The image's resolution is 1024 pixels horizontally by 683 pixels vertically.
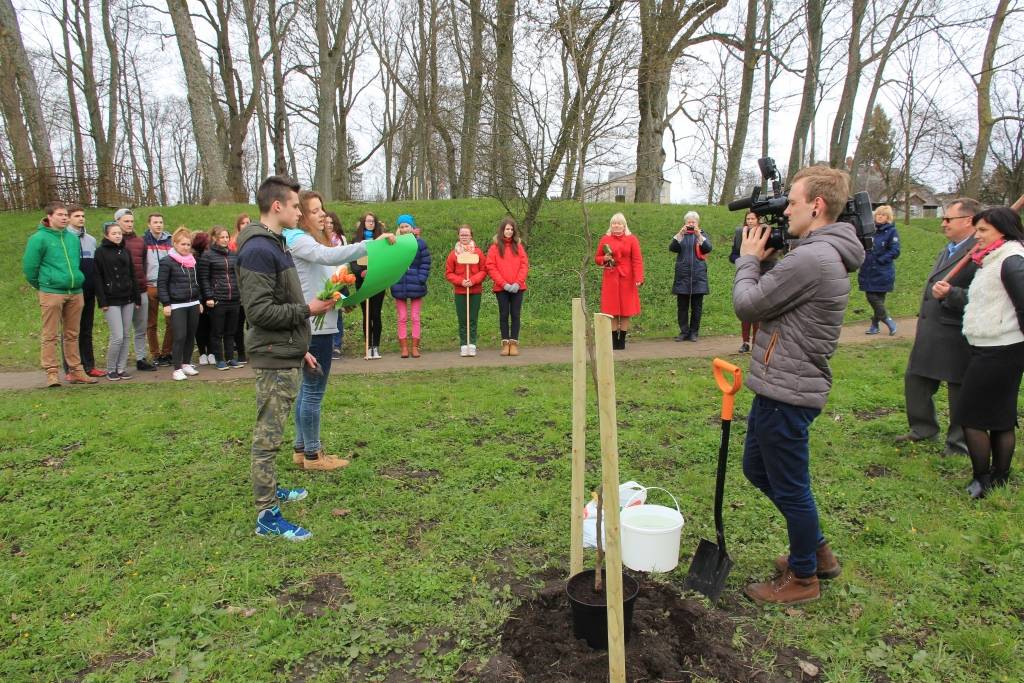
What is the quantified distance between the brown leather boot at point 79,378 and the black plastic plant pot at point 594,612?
24.9 ft

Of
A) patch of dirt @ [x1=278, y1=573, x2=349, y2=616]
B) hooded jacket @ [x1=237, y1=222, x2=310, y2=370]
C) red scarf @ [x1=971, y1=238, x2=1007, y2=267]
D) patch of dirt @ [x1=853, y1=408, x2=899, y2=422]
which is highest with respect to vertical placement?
red scarf @ [x1=971, y1=238, x2=1007, y2=267]

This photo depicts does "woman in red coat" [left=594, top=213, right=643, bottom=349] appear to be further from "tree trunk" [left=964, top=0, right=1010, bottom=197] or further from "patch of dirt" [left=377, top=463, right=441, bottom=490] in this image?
"tree trunk" [left=964, top=0, right=1010, bottom=197]

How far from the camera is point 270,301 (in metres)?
3.78

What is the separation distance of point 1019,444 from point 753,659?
409 cm

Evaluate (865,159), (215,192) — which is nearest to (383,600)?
(215,192)

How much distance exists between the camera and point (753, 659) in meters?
2.83

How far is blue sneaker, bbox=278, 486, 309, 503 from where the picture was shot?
14.6 ft

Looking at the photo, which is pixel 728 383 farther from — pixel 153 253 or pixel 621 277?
pixel 153 253

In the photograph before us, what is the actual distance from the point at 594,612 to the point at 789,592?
125 cm

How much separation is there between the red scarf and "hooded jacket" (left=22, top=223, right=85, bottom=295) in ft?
30.0

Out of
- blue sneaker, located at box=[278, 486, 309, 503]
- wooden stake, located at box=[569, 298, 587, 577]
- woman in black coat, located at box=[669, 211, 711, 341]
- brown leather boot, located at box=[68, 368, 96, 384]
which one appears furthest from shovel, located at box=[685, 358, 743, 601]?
brown leather boot, located at box=[68, 368, 96, 384]

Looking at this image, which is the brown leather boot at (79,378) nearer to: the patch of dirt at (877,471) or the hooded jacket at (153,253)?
the hooded jacket at (153,253)

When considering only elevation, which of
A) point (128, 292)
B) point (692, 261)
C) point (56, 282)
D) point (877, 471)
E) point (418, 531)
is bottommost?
point (418, 531)

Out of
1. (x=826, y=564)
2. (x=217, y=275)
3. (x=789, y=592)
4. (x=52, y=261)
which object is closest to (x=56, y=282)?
(x=52, y=261)
